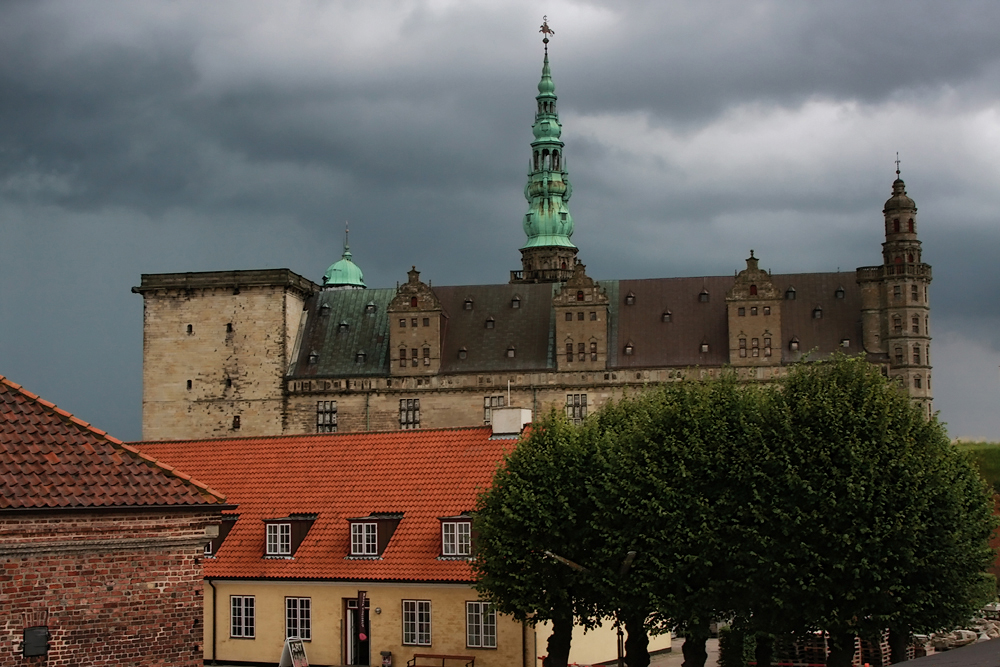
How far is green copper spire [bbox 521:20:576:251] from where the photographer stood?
331 feet

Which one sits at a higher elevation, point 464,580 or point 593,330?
point 593,330

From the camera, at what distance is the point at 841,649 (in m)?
29.2

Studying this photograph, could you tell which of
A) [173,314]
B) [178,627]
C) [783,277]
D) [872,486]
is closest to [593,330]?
[783,277]

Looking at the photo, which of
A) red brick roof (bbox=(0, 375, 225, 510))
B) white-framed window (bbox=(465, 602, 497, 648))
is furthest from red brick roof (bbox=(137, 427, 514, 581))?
red brick roof (bbox=(0, 375, 225, 510))

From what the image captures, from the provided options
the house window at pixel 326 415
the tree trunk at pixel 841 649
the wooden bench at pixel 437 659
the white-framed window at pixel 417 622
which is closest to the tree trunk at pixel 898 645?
the tree trunk at pixel 841 649

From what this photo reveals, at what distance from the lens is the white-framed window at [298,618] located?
1371 inches

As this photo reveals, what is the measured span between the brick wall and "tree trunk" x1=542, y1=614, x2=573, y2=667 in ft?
35.2

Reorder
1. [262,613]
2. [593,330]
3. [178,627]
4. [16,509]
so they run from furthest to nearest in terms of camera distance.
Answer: [593,330] → [262,613] → [178,627] → [16,509]

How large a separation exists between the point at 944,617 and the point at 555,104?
7698 centimetres

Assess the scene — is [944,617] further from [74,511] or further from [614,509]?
[74,511]

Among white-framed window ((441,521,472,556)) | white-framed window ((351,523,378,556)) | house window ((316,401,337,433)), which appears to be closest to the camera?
white-framed window ((441,521,472,556))

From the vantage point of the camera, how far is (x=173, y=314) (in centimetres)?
7969

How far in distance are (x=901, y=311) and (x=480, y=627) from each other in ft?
153

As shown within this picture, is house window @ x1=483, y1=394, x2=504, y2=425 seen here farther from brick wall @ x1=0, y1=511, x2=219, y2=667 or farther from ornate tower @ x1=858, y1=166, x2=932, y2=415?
brick wall @ x1=0, y1=511, x2=219, y2=667
